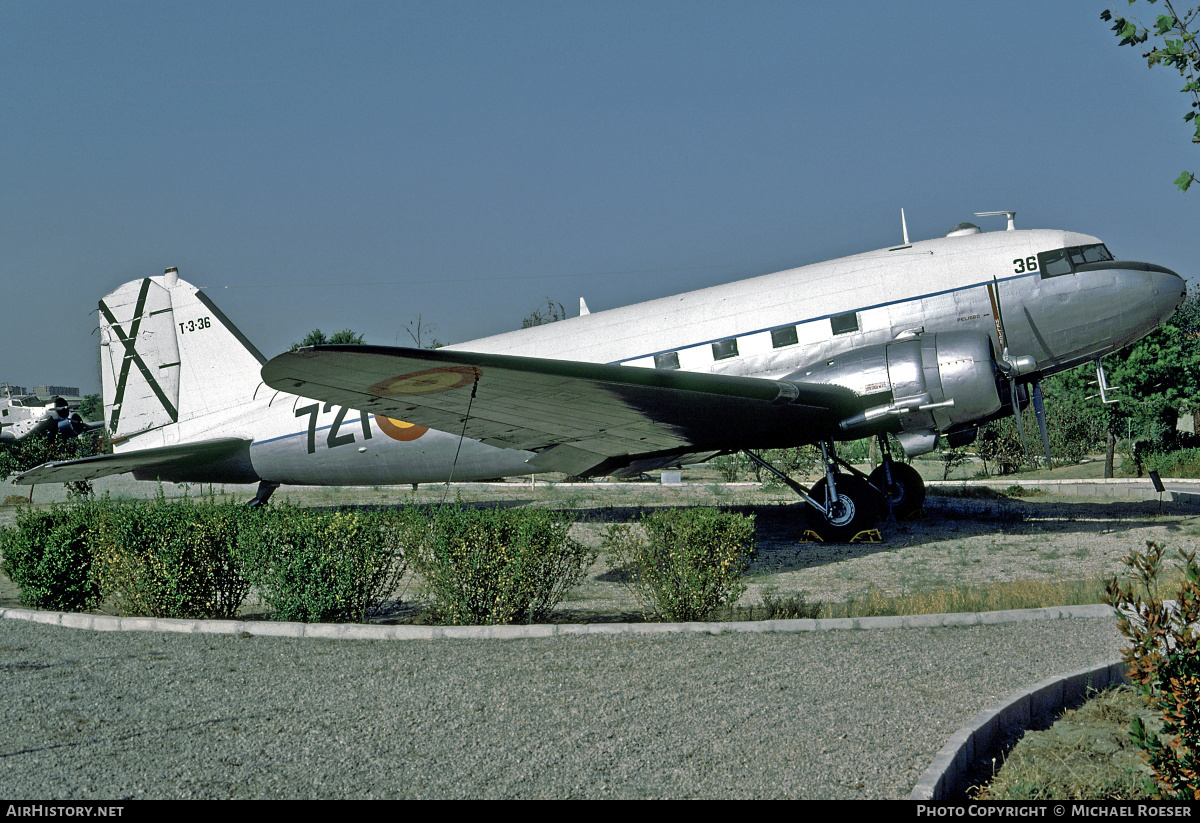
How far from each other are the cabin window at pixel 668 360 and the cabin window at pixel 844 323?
2671mm

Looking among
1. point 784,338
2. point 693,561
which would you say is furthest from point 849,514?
point 693,561

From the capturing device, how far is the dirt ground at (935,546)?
1112 centimetres

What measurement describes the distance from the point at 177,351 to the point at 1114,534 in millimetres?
17659

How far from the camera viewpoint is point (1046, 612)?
8.27 meters

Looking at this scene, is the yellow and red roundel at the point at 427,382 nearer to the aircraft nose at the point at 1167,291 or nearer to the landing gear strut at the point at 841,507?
the landing gear strut at the point at 841,507

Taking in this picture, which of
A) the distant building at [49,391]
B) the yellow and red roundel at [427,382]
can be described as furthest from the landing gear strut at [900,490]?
the distant building at [49,391]

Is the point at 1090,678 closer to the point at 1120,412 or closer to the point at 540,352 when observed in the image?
the point at 540,352

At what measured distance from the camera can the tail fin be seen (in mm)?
17719

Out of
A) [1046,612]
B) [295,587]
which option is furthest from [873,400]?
[295,587]

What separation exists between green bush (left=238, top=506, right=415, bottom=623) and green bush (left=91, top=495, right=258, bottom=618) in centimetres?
44

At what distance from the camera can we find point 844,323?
1472 cm

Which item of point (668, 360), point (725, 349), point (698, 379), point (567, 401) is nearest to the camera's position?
point (567, 401)

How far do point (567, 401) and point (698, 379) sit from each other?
179 centimetres

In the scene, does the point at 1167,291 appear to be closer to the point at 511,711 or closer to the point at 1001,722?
the point at 1001,722
